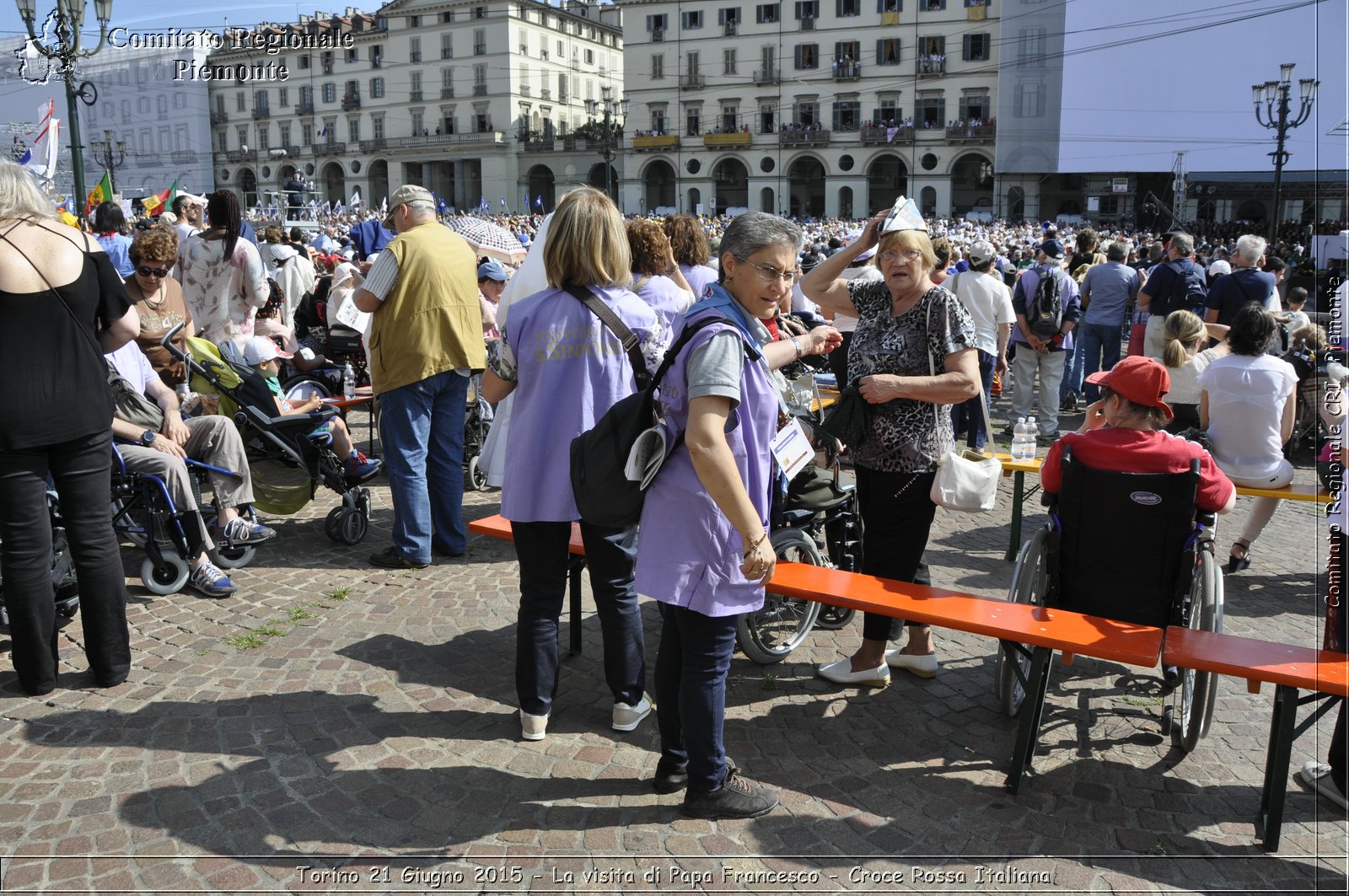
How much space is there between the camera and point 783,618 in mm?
4230

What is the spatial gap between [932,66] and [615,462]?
61150 mm

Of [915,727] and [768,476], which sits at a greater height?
[768,476]

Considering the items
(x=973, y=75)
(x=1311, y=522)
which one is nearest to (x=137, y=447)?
(x=1311, y=522)

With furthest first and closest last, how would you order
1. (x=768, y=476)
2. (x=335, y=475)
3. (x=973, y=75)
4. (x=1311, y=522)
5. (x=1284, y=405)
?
1. (x=973, y=75)
2. (x=1311, y=522)
3. (x=335, y=475)
4. (x=1284, y=405)
5. (x=768, y=476)

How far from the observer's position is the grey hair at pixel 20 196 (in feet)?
10.9

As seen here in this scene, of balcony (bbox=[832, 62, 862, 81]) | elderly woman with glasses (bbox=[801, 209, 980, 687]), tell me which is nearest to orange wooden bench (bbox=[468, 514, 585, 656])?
elderly woman with glasses (bbox=[801, 209, 980, 687])

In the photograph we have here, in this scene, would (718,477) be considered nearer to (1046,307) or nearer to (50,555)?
(50,555)

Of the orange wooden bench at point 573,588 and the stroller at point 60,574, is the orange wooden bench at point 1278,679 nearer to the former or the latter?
the orange wooden bench at point 573,588

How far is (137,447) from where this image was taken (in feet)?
14.8

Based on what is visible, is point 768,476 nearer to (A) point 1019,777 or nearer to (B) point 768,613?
(A) point 1019,777

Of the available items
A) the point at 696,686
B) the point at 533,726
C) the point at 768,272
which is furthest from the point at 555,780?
the point at 768,272

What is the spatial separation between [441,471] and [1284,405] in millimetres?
4266

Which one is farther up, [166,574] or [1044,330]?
[1044,330]

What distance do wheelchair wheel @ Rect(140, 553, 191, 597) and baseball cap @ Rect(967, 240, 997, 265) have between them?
6.00 m
